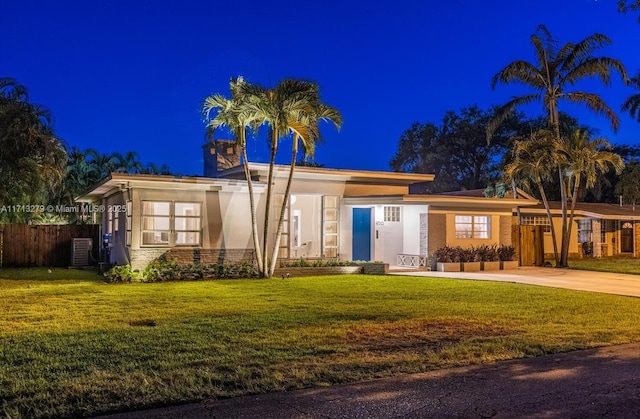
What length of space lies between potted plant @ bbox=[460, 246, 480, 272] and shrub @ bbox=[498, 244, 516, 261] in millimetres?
1313

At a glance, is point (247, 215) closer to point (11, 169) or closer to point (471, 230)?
point (11, 169)

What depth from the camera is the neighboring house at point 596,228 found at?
1170 inches

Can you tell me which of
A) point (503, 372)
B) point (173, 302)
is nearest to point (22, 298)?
point (173, 302)

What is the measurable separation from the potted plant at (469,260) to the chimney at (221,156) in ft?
29.6

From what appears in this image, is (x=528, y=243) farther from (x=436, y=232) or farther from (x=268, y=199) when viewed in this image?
(x=268, y=199)

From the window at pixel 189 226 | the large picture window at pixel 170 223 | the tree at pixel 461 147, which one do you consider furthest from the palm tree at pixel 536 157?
the tree at pixel 461 147

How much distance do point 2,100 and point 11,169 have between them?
1885mm

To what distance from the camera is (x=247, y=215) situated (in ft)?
64.2

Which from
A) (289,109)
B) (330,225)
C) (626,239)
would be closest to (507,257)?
(330,225)

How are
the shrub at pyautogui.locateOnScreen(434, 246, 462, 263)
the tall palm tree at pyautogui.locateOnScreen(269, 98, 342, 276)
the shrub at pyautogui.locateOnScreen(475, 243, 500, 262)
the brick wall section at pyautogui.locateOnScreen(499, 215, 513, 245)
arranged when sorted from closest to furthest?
the tall palm tree at pyautogui.locateOnScreen(269, 98, 342, 276)
the shrub at pyautogui.locateOnScreen(434, 246, 462, 263)
the shrub at pyautogui.locateOnScreen(475, 243, 500, 262)
the brick wall section at pyautogui.locateOnScreen(499, 215, 513, 245)

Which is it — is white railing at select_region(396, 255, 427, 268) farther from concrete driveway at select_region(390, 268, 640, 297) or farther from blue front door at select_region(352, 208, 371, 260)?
blue front door at select_region(352, 208, 371, 260)

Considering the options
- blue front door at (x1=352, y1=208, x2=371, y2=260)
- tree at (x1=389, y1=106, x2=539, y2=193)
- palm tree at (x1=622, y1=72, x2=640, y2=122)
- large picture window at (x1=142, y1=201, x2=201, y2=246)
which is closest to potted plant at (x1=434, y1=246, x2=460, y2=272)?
blue front door at (x1=352, y1=208, x2=371, y2=260)

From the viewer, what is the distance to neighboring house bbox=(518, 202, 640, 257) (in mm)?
29719

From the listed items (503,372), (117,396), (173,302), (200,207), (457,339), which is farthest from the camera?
(200,207)
